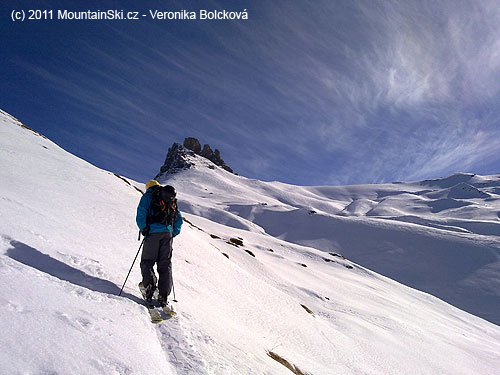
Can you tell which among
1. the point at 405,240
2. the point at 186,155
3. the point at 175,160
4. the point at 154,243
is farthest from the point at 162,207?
the point at 186,155

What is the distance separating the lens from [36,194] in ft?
25.2

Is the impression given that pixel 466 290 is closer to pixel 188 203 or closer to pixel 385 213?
pixel 188 203

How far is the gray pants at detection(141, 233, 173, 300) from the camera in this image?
4461mm

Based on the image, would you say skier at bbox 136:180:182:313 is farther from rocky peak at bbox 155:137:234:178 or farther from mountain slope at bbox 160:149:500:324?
rocky peak at bbox 155:137:234:178

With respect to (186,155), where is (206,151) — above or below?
above

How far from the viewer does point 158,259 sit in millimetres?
4637

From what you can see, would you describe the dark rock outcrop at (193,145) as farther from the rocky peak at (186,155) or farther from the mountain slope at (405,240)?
the mountain slope at (405,240)

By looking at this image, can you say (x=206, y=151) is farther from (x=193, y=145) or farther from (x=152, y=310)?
(x=152, y=310)

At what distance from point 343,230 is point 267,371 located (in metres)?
64.0

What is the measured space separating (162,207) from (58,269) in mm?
1688

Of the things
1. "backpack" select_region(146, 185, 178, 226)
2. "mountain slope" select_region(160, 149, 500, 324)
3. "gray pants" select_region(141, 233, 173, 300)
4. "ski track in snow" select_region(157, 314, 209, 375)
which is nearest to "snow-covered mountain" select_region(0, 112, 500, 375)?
"ski track in snow" select_region(157, 314, 209, 375)

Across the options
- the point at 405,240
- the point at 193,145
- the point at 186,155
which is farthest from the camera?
the point at 193,145

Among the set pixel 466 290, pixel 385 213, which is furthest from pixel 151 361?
pixel 385 213

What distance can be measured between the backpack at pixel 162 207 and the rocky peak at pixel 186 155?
142m
